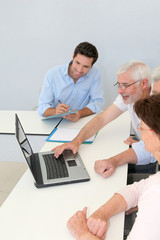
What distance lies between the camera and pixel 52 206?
1.17m

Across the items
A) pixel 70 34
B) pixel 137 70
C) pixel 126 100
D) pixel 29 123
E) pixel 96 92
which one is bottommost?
pixel 29 123

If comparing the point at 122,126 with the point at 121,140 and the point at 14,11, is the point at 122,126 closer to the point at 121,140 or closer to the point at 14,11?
the point at 121,140

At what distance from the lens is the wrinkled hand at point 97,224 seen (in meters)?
1.01

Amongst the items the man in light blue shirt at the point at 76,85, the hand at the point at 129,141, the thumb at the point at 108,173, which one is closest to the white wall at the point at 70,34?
the man in light blue shirt at the point at 76,85

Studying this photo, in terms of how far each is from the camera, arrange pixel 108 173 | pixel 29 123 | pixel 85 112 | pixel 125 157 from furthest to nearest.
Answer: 1. pixel 85 112
2. pixel 29 123
3. pixel 125 157
4. pixel 108 173

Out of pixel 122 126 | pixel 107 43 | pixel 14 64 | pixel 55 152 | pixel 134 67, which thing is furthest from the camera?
pixel 14 64

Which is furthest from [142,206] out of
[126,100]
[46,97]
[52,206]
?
[46,97]

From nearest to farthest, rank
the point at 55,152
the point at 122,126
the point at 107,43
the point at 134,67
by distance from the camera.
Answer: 1. the point at 55,152
2. the point at 134,67
3. the point at 122,126
4. the point at 107,43

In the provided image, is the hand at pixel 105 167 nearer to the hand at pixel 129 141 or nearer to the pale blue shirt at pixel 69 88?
the hand at pixel 129 141

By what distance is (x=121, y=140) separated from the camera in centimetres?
187

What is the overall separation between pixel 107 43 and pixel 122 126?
5.18ft

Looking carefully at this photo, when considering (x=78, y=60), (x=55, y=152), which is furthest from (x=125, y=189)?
(x=78, y=60)

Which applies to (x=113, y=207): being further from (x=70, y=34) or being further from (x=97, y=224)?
(x=70, y=34)

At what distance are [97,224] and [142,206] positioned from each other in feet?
0.71
